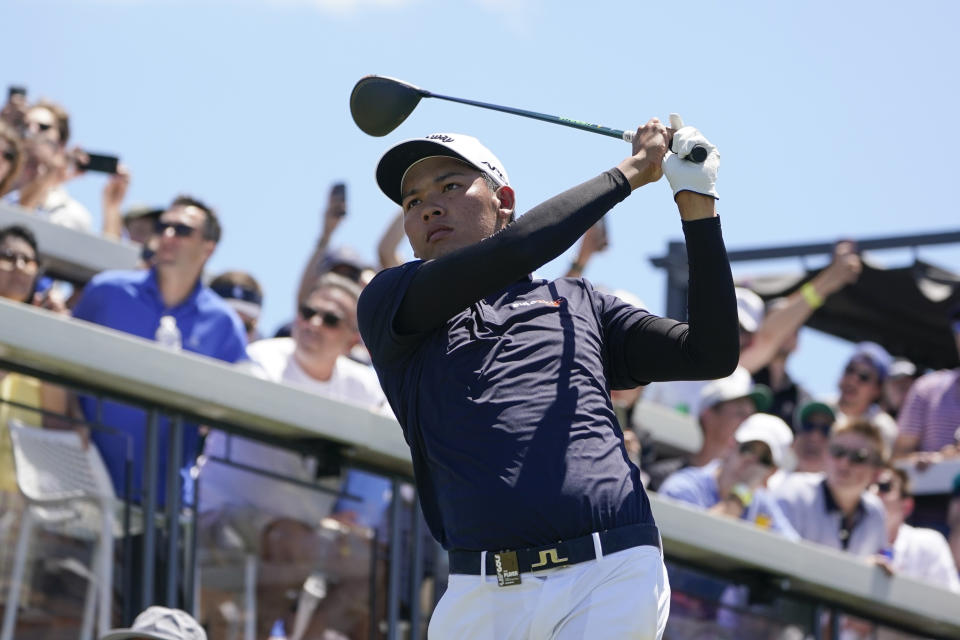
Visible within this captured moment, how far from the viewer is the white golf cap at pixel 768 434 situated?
8.09 metres

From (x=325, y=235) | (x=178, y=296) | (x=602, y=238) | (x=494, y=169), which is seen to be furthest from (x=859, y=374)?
(x=494, y=169)

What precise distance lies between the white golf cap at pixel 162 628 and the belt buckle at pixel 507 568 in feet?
5.72

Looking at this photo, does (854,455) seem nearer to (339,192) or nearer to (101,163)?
(339,192)

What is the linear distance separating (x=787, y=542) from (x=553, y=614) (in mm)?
4147

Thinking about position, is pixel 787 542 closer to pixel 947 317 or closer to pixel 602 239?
pixel 602 239

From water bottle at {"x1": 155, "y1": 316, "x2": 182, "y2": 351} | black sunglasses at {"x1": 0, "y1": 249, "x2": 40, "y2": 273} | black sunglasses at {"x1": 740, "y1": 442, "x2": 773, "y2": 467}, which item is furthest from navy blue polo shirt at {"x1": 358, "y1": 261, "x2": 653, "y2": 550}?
black sunglasses at {"x1": 740, "y1": 442, "x2": 773, "y2": 467}

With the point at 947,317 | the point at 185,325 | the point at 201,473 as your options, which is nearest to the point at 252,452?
the point at 201,473

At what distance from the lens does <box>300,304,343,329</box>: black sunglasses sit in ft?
23.6

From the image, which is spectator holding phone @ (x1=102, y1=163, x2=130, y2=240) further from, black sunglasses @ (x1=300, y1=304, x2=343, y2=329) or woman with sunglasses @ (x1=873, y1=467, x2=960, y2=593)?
woman with sunglasses @ (x1=873, y1=467, x2=960, y2=593)

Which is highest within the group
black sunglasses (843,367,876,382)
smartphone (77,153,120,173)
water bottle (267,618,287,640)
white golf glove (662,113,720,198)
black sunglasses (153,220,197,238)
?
smartphone (77,153,120,173)

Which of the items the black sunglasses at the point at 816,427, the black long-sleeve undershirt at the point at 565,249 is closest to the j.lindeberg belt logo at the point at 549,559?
the black long-sleeve undershirt at the point at 565,249

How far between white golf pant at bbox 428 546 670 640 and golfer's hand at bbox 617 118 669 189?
88 centimetres

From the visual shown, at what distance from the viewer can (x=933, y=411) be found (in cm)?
971

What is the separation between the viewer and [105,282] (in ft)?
22.1
